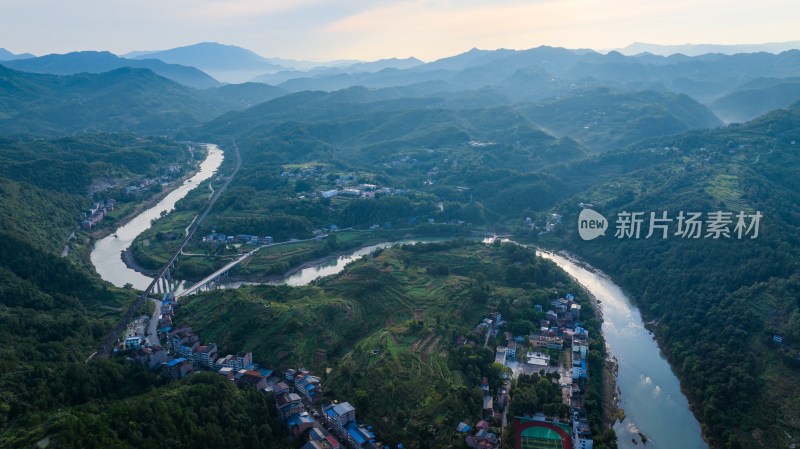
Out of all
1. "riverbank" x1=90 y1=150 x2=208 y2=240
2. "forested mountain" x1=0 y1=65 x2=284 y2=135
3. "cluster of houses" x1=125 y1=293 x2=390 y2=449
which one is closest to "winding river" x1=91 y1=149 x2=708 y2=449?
"riverbank" x1=90 y1=150 x2=208 y2=240

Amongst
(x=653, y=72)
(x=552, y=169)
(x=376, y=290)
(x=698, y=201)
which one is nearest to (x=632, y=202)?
(x=698, y=201)

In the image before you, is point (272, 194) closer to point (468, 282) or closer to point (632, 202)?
point (468, 282)

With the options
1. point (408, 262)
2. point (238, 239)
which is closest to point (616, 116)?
point (408, 262)

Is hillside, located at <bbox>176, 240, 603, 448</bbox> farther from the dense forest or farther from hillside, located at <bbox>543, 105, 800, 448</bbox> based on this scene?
hillside, located at <bbox>543, 105, 800, 448</bbox>

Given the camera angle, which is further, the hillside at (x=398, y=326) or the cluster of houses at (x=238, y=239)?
the cluster of houses at (x=238, y=239)

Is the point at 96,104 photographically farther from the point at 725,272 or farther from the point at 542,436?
the point at 725,272

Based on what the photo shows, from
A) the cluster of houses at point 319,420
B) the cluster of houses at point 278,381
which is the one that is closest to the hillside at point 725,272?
the cluster of houses at point 319,420

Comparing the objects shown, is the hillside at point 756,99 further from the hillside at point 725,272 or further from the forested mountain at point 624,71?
the hillside at point 725,272
